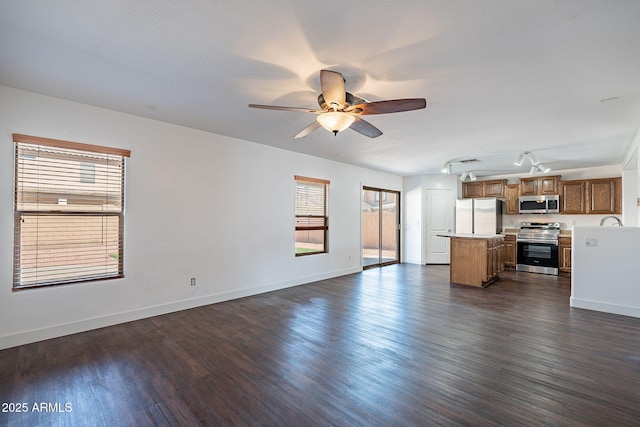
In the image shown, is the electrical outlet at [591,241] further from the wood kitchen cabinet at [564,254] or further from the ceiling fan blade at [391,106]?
the ceiling fan blade at [391,106]

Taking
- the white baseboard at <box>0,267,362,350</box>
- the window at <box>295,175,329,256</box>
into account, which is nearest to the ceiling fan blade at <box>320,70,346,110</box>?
the window at <box>295,175,329,256</box>

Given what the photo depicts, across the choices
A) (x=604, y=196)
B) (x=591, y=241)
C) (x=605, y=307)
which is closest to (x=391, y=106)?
(x=591, y=241)

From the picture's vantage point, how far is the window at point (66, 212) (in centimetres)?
299

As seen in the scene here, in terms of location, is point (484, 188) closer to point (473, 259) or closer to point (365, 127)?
point (473, 259)

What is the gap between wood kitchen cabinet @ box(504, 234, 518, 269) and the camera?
723 centimetres

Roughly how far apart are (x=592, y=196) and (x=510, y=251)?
2.01 metres

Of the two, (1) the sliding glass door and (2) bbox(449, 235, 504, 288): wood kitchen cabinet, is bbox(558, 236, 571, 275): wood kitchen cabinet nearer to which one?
(2) bbox(449, 235, 504, 288): wood kitchen cabinet

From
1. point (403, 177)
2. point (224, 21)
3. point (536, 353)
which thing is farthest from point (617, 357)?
point (403, 177)

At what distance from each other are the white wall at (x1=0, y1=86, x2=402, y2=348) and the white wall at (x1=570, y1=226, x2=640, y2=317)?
4186mm

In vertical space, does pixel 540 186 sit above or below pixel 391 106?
below

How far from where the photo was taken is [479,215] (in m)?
7.50

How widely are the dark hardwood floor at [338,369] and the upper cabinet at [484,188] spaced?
436cm

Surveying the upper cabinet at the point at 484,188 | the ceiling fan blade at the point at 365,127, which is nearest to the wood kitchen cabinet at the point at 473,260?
the upper cabinet at the point at 484,188

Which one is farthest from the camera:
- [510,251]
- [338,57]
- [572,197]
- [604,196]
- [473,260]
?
[510,251]
